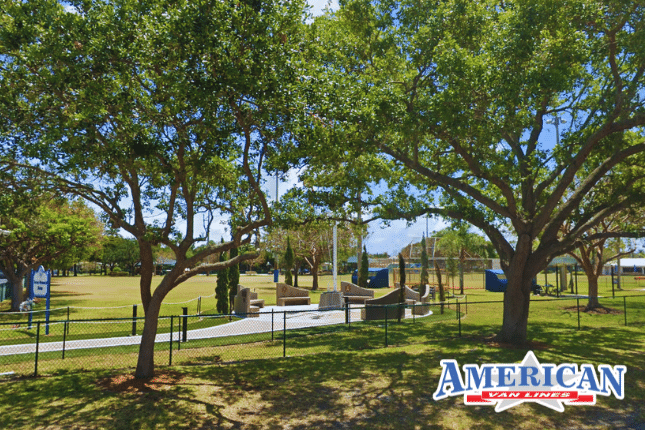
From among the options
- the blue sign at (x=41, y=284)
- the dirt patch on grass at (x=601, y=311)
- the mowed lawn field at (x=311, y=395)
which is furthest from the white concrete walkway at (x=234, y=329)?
the dirt patch on grass at (x=601, y=311)

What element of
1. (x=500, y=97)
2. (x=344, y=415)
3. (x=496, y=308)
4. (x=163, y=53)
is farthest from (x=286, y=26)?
(x=496, y=308)

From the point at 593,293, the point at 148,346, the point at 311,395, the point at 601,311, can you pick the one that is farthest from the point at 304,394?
the point at 593,293

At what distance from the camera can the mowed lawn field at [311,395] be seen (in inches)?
299

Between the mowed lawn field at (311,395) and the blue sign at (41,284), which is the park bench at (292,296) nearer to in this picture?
the blue sign at (41,284)

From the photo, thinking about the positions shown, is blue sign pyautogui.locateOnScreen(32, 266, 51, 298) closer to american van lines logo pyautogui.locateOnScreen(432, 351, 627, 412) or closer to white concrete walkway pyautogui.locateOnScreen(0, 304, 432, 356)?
white concrete walkway pyautogui.locateOnScreen(0, 304, 432, 356)

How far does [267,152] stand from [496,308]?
846 inches

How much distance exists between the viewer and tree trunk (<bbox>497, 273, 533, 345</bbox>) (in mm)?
14352

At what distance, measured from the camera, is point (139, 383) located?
965cm

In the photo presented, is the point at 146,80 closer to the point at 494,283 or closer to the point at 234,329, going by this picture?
the point at 234,329

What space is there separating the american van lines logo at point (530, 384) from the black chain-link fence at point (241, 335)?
14.2 ft

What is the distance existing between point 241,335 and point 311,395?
789cm

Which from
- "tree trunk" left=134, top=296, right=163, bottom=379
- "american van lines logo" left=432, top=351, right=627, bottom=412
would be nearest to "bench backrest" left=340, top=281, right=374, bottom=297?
"american van lines logo" left=432, top=351, right=627, bottom=412

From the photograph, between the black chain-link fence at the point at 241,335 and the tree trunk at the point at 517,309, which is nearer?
the black chain-link fence at the point at 241,335

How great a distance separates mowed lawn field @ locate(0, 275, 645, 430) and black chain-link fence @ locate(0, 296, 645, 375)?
30.3 inches
